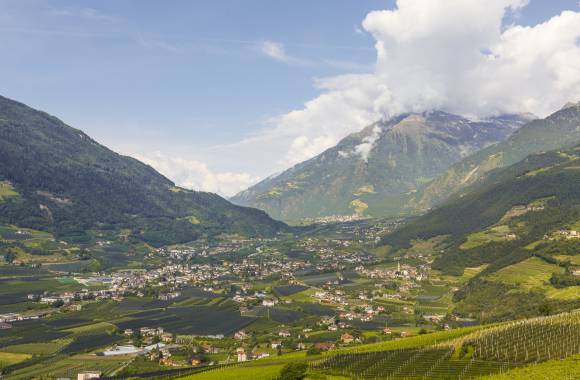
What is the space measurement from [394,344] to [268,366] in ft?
98.7

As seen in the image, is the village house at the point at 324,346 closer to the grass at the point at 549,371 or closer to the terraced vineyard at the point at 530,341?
the terraced vineyard at the point at 530,341

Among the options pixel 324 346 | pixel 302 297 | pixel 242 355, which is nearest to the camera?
pixel 242 355

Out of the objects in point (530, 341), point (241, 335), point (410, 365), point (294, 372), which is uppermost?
point (530, 341)

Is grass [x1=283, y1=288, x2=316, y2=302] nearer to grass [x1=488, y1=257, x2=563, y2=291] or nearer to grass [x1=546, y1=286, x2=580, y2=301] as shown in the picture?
grass [x1=488, y1=257, x2=563, y2=291]

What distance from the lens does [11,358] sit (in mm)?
115188

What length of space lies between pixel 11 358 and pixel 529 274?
166 meters

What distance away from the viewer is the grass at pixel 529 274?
535ft

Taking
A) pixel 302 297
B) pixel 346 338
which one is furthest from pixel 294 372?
pixel 302 297

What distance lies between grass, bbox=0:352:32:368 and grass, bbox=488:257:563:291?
152458mm

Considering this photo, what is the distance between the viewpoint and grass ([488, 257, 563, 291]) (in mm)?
163125

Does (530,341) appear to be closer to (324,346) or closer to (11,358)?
(324,346)

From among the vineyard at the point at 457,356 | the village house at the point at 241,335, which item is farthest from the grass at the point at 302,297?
the vineyard at the point at 457,356

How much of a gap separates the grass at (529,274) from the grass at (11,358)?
500ft

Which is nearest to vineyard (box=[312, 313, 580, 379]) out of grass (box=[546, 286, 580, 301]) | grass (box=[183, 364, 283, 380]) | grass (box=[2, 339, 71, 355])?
grass (box=[183, 364, 283, 380])
